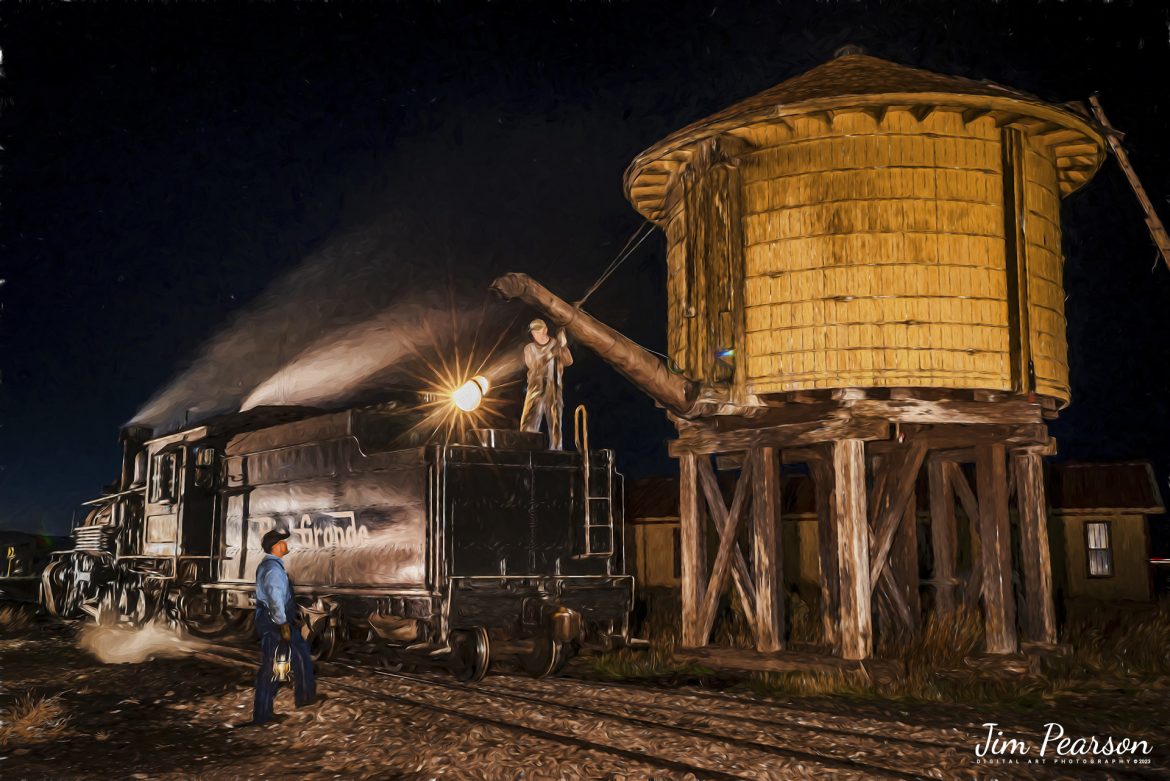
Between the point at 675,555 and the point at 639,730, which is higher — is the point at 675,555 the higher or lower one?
the higher one

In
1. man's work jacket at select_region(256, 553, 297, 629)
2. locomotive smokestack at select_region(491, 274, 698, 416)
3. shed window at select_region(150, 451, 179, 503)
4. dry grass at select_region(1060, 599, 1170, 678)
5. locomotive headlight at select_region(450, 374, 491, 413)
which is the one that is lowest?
dry grass at select_region(1060, 599, 1170, 678)

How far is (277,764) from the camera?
28.3ft

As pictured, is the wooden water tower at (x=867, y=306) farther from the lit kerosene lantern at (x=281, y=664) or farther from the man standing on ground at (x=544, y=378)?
the lit kerosene lantern at (x=281, y=664)

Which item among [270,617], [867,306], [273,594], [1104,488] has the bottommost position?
[270,617]

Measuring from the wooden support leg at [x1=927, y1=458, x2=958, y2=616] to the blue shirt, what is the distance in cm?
961

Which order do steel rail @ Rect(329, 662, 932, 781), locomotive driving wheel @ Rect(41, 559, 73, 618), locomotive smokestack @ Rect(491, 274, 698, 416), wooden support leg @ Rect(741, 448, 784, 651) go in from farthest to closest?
locomotive driving wheel @ Rect(41, 559, 73, 618) → wooden support leg @ Rect(741, 448, 784, 651) → locomotive smokestack @ Rect(491, 274, 698, 416) → steel rail @ Rect(329, 662, 932, 781)

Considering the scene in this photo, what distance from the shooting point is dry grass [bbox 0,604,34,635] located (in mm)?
20906

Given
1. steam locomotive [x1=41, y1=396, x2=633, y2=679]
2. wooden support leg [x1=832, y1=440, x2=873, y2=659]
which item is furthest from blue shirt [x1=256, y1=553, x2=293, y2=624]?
wooden support leg [x1=832, y1=440, x2=873, y2=659]

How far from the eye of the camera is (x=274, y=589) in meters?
10.3

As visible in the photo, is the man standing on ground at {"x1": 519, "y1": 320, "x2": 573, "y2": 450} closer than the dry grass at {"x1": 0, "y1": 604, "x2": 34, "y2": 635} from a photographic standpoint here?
Yes

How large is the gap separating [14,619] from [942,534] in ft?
62.8

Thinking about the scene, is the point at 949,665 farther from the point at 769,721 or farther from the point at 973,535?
the point at 769,721

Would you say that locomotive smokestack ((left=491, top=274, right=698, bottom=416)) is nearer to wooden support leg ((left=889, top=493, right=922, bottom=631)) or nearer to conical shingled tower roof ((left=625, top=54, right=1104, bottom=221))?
conical shingled tower roof ((left=625, top=54, right=1104, bottom=221))

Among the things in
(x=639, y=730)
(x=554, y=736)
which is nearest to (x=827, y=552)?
(x=639, y=730)
